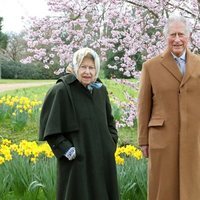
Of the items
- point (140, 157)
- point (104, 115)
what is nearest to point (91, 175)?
point (104, 115)

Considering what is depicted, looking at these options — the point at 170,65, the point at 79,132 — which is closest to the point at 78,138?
the point at 79,132

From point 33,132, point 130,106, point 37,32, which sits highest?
point 37,32

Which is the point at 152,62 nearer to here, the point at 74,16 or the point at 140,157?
the point at 140,157

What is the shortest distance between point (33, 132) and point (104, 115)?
516 cm

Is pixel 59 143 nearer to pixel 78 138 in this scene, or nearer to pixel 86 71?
pixel 78 138

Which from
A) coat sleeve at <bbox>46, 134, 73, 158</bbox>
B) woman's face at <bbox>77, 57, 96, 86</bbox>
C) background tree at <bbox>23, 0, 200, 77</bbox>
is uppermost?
background tree at <bbox>23, 0, 200, 77</bbox>

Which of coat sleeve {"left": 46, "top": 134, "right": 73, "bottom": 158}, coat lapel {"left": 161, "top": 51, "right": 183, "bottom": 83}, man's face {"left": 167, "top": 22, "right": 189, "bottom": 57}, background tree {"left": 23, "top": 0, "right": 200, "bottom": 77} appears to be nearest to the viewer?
coat sleeve {"left": 46, "top": 134, "right": 73, "bottom": 158}

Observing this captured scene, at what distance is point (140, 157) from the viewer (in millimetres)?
4711

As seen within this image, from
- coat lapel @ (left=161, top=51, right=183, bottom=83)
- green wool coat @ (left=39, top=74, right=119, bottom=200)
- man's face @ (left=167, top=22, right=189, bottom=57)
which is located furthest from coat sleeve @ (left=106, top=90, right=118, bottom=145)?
man's face @ (left=167, top=22, right=189, bottom=57)

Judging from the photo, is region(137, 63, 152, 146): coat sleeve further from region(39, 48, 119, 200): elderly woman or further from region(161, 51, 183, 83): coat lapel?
region(39, 48, 119, 200): elderly woman

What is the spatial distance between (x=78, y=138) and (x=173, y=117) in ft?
2.42

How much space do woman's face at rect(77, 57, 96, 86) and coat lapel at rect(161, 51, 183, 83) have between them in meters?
0.61

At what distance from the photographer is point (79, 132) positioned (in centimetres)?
330

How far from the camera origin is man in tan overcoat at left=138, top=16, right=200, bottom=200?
3473mm
